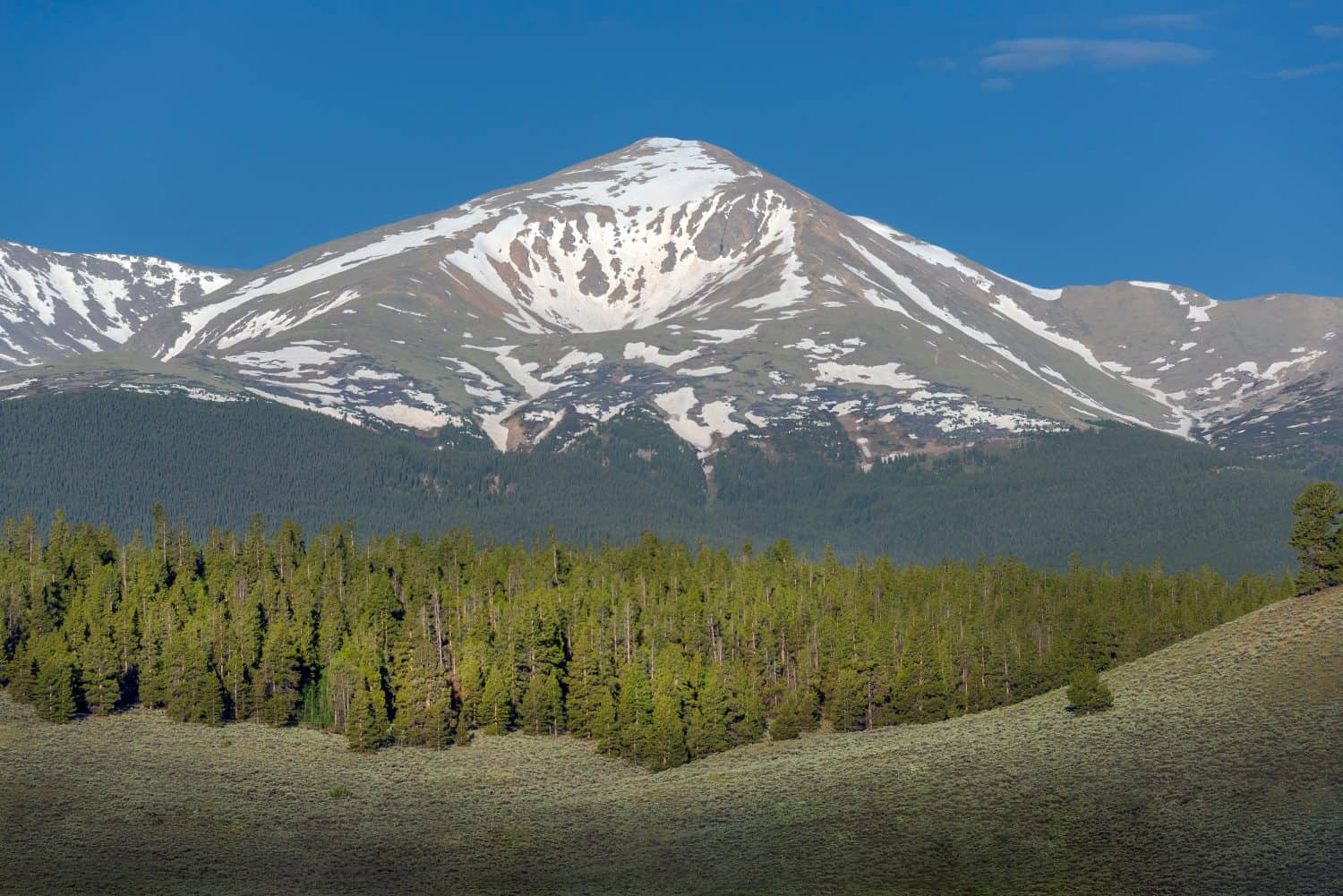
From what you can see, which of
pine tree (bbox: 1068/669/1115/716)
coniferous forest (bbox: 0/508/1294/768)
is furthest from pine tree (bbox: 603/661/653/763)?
pine tree (bbox: 1068/669/1115/716)

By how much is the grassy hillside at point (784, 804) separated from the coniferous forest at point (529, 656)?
495 centimetres

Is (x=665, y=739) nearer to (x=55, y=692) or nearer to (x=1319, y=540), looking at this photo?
(x=55, y=692)

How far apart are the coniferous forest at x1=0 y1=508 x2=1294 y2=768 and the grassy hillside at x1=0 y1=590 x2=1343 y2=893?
4.95 m

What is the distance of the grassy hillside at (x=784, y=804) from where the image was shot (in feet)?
371

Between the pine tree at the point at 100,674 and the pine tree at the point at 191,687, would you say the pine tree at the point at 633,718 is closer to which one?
the pine tree at the point at 191,687

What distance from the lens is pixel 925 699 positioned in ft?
556

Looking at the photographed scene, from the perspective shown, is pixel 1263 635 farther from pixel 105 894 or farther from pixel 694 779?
pixel 105 894

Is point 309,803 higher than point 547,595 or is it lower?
lower

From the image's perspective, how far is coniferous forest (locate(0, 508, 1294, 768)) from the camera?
16462 cm

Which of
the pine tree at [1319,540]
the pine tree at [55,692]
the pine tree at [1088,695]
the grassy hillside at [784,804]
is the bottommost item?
the grassy hillside at [784,804]

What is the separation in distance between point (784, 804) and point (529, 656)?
157 feet

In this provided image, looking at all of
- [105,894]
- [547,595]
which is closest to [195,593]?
[547,595]

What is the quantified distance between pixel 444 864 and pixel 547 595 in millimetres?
63721

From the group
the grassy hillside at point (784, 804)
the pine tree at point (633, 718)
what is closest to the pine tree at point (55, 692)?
the grassy hillside at point (784, 804)
